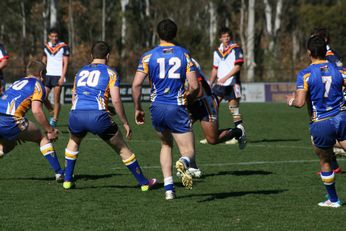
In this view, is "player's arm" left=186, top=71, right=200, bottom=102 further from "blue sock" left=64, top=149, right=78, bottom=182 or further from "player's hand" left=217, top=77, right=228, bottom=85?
"player's hand" left=217, top=77, right=228, bottom=85

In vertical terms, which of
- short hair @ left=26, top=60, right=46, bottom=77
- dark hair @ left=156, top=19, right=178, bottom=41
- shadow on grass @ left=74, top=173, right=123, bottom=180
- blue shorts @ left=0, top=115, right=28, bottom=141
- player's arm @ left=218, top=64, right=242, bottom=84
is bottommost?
shadow on grass @ left=74, top=173, right=123, bottom=180

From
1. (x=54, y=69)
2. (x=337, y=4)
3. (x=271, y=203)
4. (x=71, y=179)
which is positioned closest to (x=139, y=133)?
(x=54, y=69)

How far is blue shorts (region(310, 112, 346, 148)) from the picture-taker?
904 centimetres

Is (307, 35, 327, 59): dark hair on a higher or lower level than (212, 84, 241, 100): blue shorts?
higher

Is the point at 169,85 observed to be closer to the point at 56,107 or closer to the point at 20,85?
the point at 20,85

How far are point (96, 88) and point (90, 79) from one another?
0.13 meters

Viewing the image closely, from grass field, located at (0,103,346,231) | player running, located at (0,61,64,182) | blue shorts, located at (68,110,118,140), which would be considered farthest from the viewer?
player running, located at (0,61,64,182)

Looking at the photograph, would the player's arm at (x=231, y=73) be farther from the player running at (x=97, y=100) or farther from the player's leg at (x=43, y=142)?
the player running at (x=97, y=100)

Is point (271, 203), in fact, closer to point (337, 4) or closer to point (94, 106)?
point (94, 106)

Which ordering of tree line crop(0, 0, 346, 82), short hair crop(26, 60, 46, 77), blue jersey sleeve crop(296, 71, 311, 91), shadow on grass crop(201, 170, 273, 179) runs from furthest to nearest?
tree line crop(0, 0, 346, 82) → shadow on grass crop(201, 170, 273, 179) → short hair crop(26, 60, 46, 77) → blue jersey sleeve crop(296, 71, 311, 91)

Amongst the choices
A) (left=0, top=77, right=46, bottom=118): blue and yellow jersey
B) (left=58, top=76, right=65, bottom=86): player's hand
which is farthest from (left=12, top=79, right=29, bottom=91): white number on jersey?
(left=58, top=76, right=65, bottom=86): player's hand

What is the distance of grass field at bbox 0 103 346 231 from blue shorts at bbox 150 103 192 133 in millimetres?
828

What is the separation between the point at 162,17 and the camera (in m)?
70.8

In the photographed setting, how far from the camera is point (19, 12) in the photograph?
7425 cm
